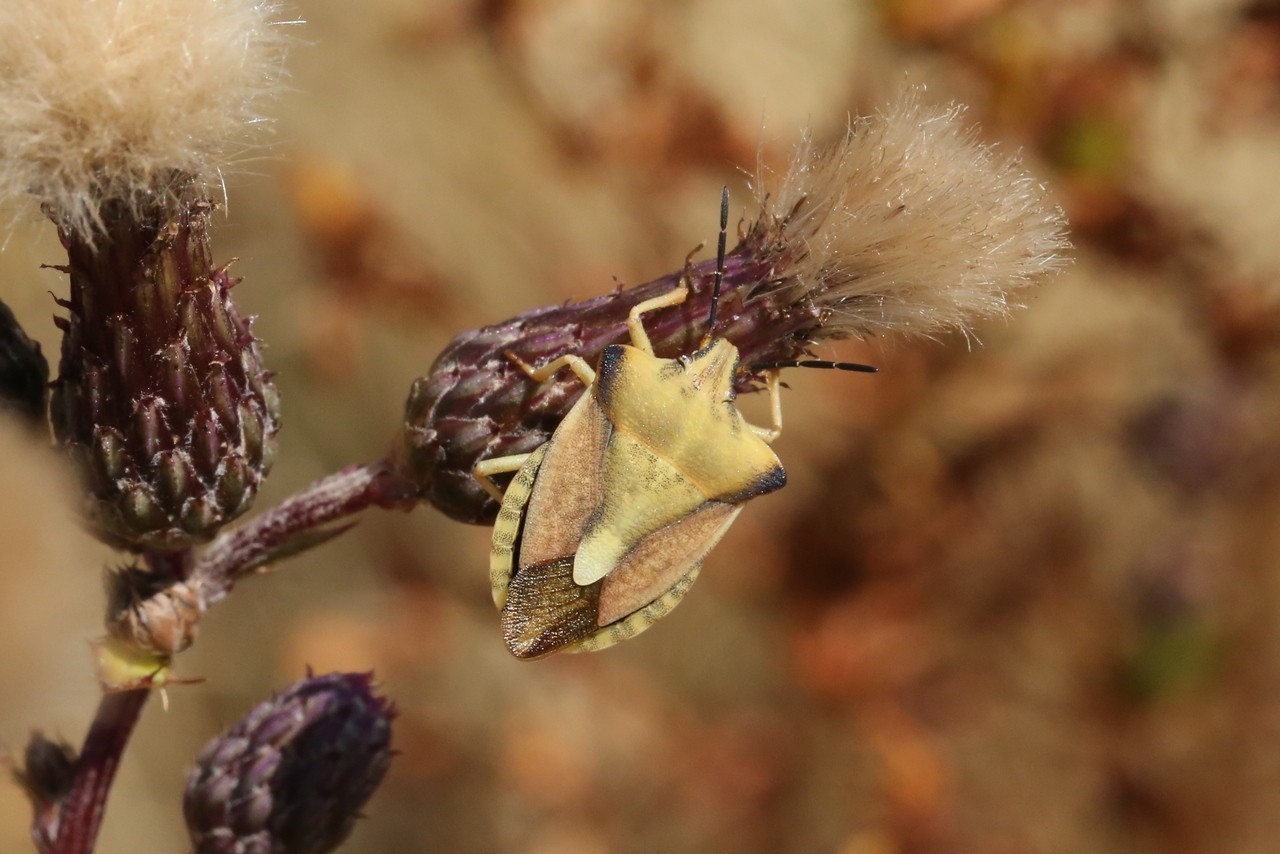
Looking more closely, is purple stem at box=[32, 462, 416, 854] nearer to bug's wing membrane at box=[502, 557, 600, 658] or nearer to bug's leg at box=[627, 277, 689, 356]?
bug's wing membrane at box=[502, 557, 600, 658]

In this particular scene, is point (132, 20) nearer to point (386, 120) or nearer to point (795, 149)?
point (795, 149)

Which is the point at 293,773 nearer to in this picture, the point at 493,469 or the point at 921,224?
the point at 493,469

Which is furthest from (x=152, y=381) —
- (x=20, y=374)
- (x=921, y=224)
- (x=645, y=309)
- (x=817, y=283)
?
(x=921, y=224)

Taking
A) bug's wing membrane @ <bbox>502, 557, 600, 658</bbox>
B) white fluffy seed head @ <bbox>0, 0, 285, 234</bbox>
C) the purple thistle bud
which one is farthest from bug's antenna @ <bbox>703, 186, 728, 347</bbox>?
the purple thistle bud

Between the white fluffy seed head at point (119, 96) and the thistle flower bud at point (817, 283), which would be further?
the thistle flower bud at point (817, 283)

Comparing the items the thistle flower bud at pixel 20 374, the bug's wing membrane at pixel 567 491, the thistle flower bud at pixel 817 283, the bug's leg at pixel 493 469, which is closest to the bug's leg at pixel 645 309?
the thistle flower bud at pixel 817 283

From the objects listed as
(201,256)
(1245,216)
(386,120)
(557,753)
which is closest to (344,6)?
(386,120)

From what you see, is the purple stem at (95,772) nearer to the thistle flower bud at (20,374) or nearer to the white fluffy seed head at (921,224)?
the thistle flower bud at (20,374)
